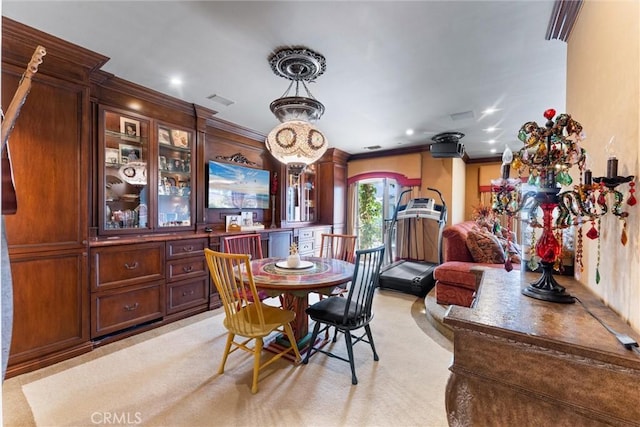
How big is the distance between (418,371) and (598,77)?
223 cm

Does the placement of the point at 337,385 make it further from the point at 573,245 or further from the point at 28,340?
the point at 28,340

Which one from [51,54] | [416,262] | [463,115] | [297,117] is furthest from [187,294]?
[463,115]

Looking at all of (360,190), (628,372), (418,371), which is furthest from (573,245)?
(360,190)

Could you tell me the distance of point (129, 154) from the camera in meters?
3.20

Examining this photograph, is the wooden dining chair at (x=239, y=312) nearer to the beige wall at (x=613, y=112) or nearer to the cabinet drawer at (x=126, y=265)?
the cabinet drawer at (x=126, y=265)

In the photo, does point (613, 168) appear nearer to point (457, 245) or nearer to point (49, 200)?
point (457, 245)

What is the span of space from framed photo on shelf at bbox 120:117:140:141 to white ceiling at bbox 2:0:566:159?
478 mm

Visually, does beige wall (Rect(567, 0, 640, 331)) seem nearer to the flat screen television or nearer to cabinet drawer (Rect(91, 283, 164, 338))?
cabinet drawer (Rect(91, 283, 164, 338))

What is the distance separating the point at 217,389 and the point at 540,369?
2.02 m

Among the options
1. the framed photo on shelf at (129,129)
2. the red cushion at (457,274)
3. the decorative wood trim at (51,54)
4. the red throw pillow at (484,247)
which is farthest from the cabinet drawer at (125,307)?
the red throw pillow at (484,247)

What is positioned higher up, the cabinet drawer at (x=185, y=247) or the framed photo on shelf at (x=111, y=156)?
the framed photo on shelf at (x=111, y=156)

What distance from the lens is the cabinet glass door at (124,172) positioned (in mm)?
2990

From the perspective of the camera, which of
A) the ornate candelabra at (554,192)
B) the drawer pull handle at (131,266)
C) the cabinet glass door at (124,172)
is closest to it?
the ornate candelabra at (554,192)

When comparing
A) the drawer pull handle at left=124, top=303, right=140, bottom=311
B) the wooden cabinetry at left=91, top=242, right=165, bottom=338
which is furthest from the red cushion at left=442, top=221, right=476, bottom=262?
the drawer pull handle at left=124, top=303, right=140, bottom=311
